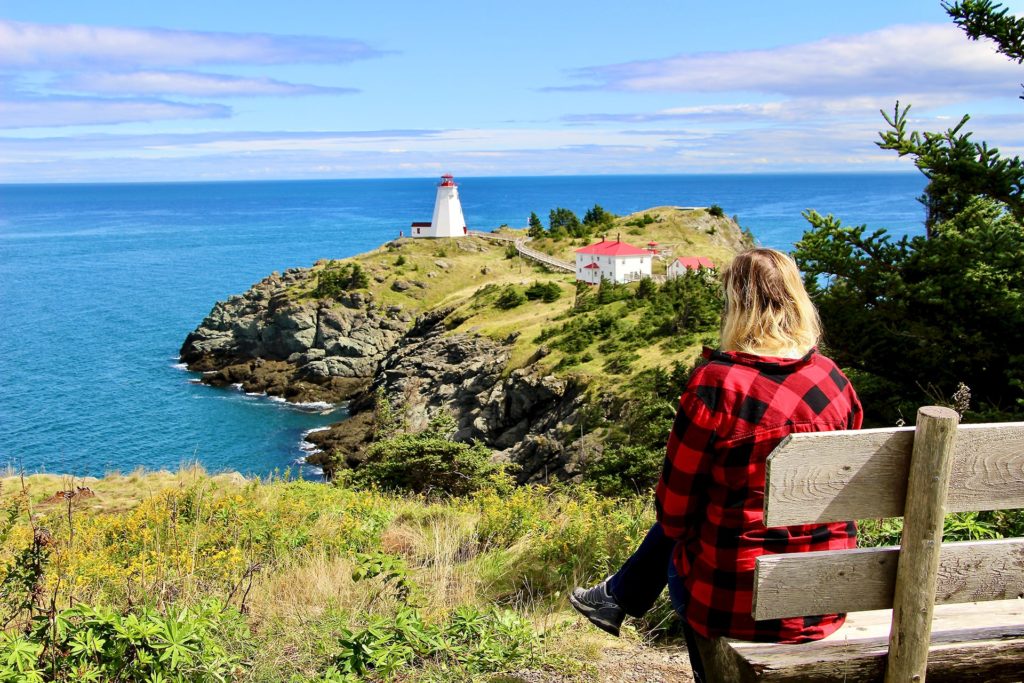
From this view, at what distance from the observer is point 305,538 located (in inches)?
258

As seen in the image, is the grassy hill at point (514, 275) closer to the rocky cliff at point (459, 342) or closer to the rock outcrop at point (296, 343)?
the rocky cliff at point (459, 342)

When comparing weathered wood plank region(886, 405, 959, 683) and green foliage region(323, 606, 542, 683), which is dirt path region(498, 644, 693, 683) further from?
weathered wood plank region(886, 405, 959, 683)

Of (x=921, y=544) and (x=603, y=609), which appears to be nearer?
(x=921, y=544)

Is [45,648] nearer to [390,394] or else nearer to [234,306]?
[390,394]

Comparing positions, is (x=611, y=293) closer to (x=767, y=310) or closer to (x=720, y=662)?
(x=767, y=310)

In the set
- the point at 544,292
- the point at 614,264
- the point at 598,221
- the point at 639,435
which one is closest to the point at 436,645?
the point at 639,435

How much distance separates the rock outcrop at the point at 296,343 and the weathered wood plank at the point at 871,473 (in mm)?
51727

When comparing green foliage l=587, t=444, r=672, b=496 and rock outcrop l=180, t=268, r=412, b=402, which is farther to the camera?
rock outcrop l=180, t=268, r=412, b=402

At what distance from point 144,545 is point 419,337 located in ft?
156

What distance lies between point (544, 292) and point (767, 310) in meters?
51.8

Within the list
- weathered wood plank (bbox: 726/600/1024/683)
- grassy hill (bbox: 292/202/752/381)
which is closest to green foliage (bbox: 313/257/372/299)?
grassy hill (bbox: 292/202/752/381)

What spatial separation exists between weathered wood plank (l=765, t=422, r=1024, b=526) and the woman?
1.02ft

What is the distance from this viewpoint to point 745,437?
2.83 meters

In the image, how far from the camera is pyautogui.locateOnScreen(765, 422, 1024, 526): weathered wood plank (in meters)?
2.48
